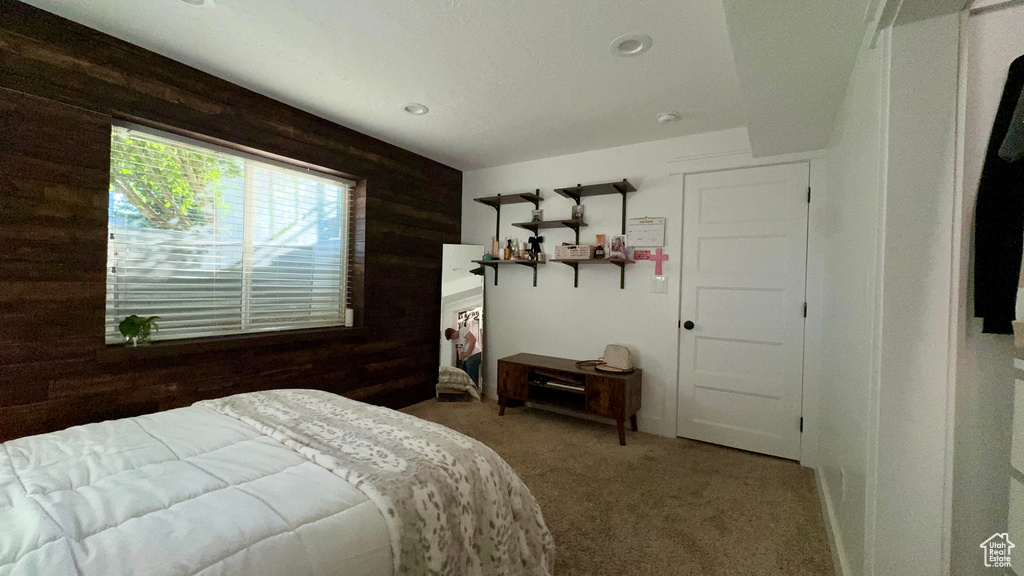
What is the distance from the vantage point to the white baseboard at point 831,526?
159 cm

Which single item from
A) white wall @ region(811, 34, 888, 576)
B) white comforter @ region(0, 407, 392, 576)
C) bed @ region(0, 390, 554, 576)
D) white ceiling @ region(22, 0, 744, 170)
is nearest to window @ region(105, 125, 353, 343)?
white ceiling @ region(22, 0, 744, 170)

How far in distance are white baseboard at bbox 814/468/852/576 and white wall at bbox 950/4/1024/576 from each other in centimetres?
68

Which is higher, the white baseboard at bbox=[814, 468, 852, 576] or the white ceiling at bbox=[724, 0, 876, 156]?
the white ceiling at bbox=[724, 0, 876, 156]

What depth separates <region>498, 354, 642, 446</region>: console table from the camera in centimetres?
300

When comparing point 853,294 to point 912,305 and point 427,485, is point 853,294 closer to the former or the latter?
point 912,305

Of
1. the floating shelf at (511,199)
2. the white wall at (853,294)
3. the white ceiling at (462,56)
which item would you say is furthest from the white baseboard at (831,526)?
the floating shelf at (511,199)

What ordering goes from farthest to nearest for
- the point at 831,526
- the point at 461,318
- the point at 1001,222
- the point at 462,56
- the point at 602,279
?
the point at 461,318, the point at 602,279, the point at 462,56, the point at 831,526, the point at 1001,222

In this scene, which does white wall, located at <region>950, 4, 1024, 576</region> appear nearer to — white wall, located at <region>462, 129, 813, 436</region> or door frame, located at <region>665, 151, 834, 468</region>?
door frame, located at <region>665, 151, 834, 468</region>

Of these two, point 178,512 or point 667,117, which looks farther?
point 667,117

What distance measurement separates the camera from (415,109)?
277cm

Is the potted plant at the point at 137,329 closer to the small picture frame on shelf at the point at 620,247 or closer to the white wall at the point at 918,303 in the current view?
the small picture frame on shelf at the point at 620,247

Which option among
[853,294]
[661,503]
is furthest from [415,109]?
Answer: [661,503]

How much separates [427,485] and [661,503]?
5.20 ft

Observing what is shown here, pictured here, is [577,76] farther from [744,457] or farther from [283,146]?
[744,457]
